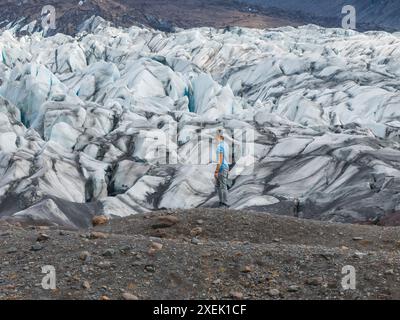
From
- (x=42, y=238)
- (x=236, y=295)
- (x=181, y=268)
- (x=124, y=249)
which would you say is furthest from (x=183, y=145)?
(x=236, y=295)

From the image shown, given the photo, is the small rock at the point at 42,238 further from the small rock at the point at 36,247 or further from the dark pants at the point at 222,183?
the dark pants at the point at 222,183

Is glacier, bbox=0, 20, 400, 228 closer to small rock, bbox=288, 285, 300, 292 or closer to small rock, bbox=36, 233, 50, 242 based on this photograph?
small rock, bbox=36, 233, 50, 242

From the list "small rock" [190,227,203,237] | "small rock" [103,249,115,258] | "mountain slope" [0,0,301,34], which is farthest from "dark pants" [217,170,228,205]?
"mountain slope" [0,0,301,34]

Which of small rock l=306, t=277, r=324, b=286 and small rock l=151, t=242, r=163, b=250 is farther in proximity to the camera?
small rock l=151, t=242, r=163, b=250

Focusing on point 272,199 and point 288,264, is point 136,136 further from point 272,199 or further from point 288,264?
point 288,264

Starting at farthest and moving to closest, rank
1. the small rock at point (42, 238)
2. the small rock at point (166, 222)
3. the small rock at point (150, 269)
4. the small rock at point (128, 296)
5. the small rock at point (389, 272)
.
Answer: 1. the small rock at point (166, 222)
2. the small rock at point (42, 238)
3. the small rock at point (150, 269)
4. the small rock at point (389, 272)
5. the small rock at point (128, 296)

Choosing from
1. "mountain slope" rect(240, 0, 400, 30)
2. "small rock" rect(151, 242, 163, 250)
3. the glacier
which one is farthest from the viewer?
"mountain slope" rect(240, 0, 400, 30)

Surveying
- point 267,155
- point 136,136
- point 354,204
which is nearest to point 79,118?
point 136,136

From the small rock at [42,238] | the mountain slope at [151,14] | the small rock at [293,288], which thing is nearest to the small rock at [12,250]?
the small rock at [42,238]
